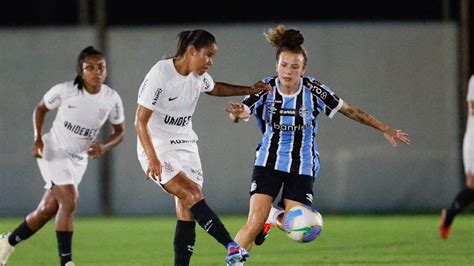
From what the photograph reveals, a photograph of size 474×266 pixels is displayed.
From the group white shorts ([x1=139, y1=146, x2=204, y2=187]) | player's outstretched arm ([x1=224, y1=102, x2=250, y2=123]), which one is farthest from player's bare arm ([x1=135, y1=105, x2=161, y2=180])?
player's outstretched arm ([x1=224, y1=102, x2=250, y2=123])

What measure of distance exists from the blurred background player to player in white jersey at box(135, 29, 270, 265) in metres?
0.51

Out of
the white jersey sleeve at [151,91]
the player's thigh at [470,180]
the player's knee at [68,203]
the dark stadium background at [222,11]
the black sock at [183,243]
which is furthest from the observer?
the dark stadium background at [222,11]

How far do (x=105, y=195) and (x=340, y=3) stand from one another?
30.8ft

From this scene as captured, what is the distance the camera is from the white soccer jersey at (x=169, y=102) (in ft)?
28.0

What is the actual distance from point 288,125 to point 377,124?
2.30 ft

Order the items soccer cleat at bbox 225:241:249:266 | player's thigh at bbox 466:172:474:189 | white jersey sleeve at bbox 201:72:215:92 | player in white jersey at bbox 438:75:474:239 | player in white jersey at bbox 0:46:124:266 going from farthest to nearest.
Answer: player's thigh at bbox 466:172:474:189, player in white jersey at bbox 438:75:474:239, player in white jersey at bbox 0:46:124:266, white jersey sleeve at bbox 201:72:215:92, soccer cleat at bbox 225:241:249:266

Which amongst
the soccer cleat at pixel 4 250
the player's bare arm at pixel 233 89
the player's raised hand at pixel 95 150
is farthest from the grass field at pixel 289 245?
the player's bare arm at pixel 233 89

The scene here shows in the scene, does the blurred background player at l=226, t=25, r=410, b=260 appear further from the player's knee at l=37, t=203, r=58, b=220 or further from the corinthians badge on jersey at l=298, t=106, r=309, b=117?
the player's knee at l=37, t=203, r=58, b=220

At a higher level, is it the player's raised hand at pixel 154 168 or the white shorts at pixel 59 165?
the player's raised hand at pixel 154 168

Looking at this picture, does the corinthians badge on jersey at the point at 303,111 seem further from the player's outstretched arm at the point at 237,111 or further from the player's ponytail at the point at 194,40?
the player's ponytail at the point at 194,40

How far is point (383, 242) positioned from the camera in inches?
476

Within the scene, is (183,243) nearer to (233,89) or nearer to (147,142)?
(147,142)

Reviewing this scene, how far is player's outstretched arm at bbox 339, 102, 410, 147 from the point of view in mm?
8906

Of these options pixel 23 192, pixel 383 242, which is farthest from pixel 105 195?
pixel 383 242
